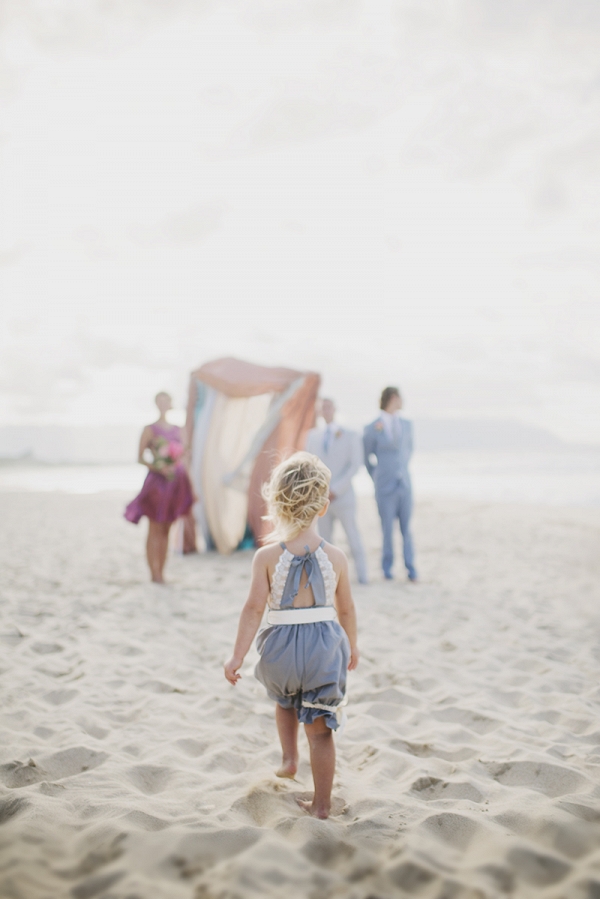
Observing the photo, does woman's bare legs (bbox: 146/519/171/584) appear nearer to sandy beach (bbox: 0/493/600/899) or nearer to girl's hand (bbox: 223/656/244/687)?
sandy beach (bbox: 0/493/600/899)

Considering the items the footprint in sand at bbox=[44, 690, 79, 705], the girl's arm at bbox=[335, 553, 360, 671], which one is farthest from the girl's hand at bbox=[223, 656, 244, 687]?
the footprint in sand at bbox=[44, 690, 79, 705]

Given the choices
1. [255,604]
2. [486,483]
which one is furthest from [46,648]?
[486,483]

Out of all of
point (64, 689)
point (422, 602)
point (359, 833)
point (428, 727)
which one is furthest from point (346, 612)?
point (422, 602)

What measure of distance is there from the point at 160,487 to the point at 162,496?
0.10 meters

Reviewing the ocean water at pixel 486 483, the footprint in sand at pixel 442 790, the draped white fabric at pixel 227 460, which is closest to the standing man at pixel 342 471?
the draped white fabric at pixel 227 460

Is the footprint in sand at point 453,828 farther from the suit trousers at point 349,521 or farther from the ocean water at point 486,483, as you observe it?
the ocean water at point 486,483

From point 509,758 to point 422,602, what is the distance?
3328mm

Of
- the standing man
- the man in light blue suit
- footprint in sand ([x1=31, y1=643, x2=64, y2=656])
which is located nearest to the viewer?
footprint in sand ([x1=31, y1=643, x2=64, y2=656])

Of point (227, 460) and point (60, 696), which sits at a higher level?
point (227, 460)

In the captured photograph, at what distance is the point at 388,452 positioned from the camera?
22.8 ft

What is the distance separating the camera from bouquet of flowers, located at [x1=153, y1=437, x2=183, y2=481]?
6586mm

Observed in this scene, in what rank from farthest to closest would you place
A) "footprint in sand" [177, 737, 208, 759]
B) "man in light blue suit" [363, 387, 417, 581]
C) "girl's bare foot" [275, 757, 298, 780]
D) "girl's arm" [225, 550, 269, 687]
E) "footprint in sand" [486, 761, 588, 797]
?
"man in light blue suit" [363, 387, 417, 581], "footprint in sand" [177, 737, 208, 759], "girl's bare foot" [275, 757, 298, 780], "footprint in sand" [486, 761, 588, 797], "girl's arm" [225, 550, 269, 687]

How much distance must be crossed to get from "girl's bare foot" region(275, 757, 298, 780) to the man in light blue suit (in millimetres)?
4368

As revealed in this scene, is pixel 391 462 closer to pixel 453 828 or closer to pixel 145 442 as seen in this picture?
pixel 145 442
